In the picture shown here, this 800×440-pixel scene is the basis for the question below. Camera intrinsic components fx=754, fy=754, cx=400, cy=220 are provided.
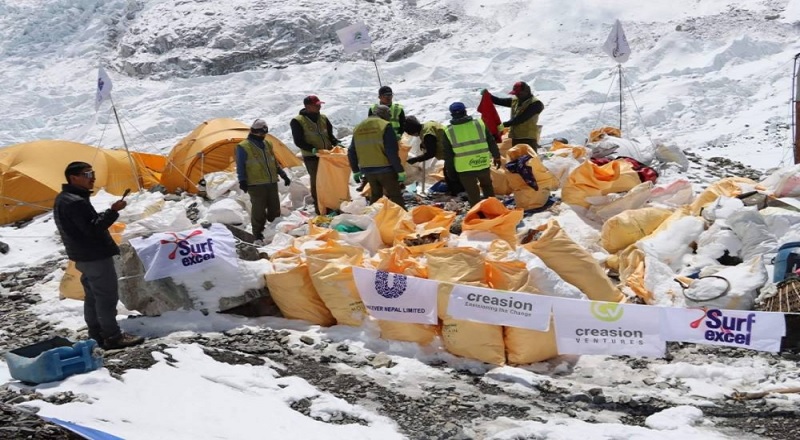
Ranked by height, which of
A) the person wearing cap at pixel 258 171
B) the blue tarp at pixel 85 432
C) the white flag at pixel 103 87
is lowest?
the blue tarp at pixel 85 432

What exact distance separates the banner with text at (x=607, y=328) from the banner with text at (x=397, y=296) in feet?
2.91

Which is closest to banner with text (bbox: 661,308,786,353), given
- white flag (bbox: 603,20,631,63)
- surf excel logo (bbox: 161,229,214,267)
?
surf excel logo (bbox: 161,229,214,267)

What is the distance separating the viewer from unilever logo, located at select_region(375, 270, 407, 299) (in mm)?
5398

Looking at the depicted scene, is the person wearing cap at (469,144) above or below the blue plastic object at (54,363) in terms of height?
above

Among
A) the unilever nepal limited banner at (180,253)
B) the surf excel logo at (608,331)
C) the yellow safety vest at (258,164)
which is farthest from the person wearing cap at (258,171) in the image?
the surf excel logo at (608,331)

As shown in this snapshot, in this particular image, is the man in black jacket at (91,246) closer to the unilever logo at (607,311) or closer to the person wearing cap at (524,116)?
the unilever logo at (607,311)

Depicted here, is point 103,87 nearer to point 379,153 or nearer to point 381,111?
point 381,111

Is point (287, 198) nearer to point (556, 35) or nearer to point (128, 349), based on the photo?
point (128, 349)

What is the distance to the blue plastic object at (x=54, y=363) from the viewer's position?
415 cm

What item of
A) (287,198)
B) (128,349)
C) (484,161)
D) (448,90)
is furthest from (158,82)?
(128,349)

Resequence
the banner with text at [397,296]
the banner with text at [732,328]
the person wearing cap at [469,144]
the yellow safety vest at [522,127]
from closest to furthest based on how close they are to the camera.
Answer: the banner with text at [732,328]
the banner with text at [397,296]
the person wearing cap at [469,144]
the yellow safety vest at [522,127]

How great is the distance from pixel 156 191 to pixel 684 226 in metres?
7.49

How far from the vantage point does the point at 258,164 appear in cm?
799

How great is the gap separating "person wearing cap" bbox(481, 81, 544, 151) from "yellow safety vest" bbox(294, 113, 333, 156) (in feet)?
7.26
